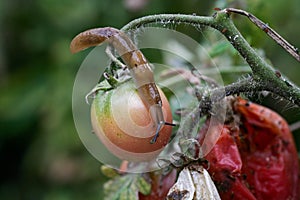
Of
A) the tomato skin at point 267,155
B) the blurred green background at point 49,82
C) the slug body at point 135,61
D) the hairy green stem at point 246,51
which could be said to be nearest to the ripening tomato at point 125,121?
the slug body at point 135,61

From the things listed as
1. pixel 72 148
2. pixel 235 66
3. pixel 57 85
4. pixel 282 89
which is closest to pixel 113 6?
pixel 57 85

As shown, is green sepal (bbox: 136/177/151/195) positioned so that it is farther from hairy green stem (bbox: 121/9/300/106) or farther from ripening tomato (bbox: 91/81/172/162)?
hairy green stem (bbox: 121/9/300/106)

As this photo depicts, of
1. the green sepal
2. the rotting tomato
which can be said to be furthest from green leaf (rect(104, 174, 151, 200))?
the rotting tomato

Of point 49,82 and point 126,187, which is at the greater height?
point 49,82

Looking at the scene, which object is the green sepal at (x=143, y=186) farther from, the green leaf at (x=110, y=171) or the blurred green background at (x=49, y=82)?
the blurred green background at (x=49, y=82)

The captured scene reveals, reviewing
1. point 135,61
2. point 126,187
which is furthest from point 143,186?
point 135,61

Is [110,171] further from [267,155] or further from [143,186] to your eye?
[267,155]
